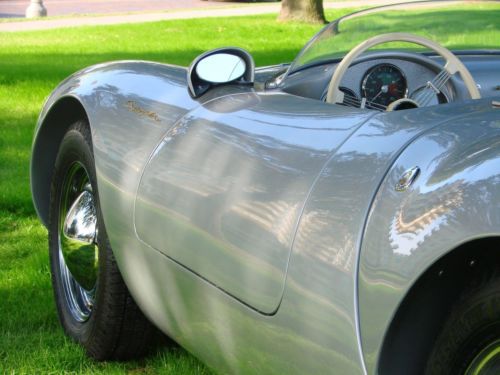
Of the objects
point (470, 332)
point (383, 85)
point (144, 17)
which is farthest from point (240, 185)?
point (144, 17)

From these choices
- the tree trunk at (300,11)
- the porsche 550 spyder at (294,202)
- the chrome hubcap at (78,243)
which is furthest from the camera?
the tree trunk at (300,11)

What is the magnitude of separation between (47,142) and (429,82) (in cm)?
165

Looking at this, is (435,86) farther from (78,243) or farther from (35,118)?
(35,118)

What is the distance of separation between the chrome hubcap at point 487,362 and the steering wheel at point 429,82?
1.14 meters

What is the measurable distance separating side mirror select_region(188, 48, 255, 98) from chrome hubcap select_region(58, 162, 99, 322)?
70 cm

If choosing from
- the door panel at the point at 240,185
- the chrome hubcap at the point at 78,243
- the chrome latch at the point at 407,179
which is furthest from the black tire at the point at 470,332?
the chrome hubcap at the point at 78,243

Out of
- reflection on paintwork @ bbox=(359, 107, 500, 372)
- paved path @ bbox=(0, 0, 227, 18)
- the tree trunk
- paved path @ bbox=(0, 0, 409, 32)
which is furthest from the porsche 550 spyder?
paved path @ bbox=(0, 0, 227, 18)

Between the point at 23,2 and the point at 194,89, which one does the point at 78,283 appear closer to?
the point at 194,89

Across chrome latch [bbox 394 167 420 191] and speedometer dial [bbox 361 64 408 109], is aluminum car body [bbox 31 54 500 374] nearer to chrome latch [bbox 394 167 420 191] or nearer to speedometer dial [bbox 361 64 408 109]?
chrome latch [bbox 394 167 420 191]

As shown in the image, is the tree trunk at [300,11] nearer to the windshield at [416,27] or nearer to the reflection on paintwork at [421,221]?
the windshield at [416,27]

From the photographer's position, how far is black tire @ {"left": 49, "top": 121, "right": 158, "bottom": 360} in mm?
3541

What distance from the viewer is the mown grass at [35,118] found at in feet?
12.4

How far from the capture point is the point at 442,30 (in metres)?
3.65

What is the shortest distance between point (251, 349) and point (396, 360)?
1.79ft
